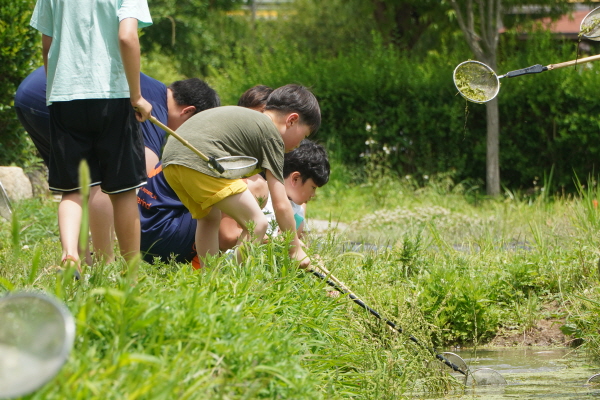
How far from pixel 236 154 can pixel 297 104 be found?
1.52ft

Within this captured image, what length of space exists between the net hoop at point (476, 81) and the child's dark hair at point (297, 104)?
990 mm

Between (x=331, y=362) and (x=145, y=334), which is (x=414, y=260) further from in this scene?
(x=145, y=334)

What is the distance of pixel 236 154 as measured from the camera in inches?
148

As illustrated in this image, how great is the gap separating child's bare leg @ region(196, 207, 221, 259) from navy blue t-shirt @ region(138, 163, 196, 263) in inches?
14.4

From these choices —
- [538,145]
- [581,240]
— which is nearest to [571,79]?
[538,145]

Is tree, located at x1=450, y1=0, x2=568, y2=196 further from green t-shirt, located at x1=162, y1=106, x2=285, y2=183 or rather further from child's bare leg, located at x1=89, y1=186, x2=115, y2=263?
child's bare leg, located at x1=89, y1=186, x2=115, y2=263

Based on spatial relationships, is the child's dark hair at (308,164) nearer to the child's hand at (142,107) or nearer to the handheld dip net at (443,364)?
the handheld dip net at (443,364)

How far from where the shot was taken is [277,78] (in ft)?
39.9

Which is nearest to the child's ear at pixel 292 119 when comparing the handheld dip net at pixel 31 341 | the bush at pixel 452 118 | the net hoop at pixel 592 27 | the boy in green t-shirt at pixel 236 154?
the boy in green t-shirt at pixel 236 154

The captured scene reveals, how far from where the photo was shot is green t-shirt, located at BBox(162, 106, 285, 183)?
12.0ft

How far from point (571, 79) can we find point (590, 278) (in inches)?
256

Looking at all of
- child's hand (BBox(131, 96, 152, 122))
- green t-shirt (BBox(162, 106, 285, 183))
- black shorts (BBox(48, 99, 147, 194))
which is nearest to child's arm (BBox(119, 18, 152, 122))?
child's hand (BBox(131, 96, 152, 122))

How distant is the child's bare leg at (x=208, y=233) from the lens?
3.88m

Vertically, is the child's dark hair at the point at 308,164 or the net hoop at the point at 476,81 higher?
the net hoop at the point at 476,81
